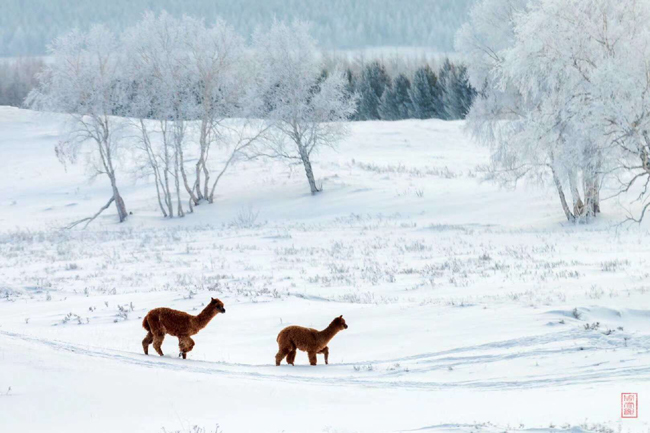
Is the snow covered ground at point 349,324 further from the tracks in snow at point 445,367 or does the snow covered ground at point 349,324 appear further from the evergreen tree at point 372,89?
the evergreen tree at point 372,89

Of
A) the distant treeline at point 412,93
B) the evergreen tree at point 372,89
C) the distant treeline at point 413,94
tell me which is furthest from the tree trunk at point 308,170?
the evergreen tree at point 372,89

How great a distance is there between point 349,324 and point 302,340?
10.2 feet

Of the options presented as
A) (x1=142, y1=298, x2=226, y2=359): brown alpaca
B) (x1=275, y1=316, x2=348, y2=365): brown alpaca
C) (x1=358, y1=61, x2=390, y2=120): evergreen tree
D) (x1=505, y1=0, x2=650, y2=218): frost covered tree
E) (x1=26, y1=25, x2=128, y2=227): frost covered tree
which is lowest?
(x1=275, y1=316, x2=348, y2=365): brown alpaca

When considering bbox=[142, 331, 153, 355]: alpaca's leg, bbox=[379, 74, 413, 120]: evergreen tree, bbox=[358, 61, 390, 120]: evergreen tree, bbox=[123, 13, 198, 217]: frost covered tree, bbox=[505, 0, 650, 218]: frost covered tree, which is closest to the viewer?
bbox=[142, 331, 153, 355]: alpaca's leg

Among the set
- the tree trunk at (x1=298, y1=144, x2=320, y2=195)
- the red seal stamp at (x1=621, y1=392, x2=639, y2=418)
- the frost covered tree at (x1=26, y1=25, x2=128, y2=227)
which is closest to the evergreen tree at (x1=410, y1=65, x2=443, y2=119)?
the tree trunk at (x1=298, y1=144, x2=320, y2=195)

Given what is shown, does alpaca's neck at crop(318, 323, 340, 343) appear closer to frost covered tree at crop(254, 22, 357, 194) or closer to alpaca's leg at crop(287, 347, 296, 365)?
alpaca's leg at crop(287, 347, 296, 365)

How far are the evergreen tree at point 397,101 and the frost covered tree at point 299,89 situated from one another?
58702 millimetres

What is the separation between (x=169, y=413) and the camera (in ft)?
18.8

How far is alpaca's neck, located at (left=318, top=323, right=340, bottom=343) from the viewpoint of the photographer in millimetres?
8266

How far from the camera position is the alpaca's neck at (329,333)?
27.1 feet

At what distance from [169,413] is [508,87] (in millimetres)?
27093

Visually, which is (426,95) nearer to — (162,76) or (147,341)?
(162,76)

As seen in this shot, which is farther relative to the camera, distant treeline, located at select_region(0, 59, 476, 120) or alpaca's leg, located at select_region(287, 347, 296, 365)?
distant treeline, located at select_region(0, 59, 476, 120)

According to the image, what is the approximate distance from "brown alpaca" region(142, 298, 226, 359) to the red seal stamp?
4003 millimetres
